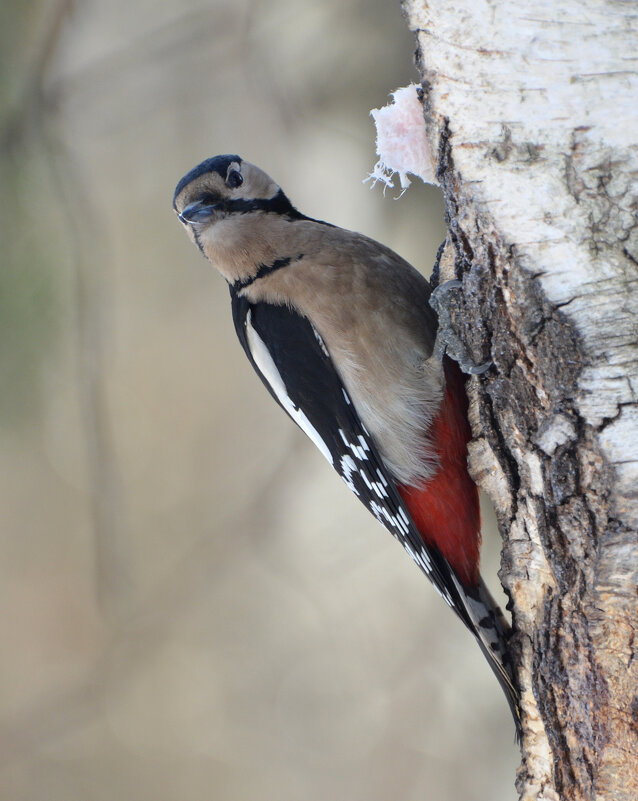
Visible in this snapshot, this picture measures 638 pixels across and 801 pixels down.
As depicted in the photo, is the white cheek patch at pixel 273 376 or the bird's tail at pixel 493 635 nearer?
the bird's tail at pixel 493 635

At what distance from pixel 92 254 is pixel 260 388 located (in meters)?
0.59

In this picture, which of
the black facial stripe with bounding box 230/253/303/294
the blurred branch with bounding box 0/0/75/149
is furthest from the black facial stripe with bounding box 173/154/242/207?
the blurred branch with bounding box 0/0/75/149

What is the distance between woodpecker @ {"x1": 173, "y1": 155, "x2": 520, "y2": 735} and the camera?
1.23m

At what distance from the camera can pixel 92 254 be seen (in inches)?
77.9

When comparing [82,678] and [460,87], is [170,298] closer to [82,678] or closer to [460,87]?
[82,678]

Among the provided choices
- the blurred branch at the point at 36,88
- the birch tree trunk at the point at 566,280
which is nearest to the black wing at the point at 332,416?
the birch tree trunk at the point at 566,280

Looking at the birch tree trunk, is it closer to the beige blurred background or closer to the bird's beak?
the bird's beak

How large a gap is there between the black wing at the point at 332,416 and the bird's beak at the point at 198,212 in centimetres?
19

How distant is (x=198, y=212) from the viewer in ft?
4.61

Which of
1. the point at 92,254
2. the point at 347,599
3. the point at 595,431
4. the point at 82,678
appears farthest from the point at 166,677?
the point at 595,431

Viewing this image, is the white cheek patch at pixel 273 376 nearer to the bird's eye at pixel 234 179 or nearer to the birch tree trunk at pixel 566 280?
the bird's eye at pixel 234 179

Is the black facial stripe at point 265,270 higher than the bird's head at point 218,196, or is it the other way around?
the bird's head at point 218,196

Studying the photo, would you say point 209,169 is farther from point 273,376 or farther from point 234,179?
point 273,376

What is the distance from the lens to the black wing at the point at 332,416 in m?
1.26
